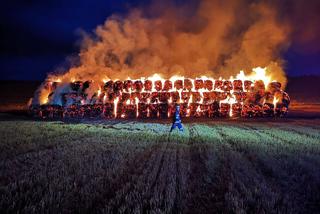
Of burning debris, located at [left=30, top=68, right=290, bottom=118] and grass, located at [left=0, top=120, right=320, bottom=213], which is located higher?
burning debris, located at [left=30, top=68, right=290, bottom=118]

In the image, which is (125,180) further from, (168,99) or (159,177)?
(168,99)

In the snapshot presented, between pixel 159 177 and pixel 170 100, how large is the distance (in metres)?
25.9

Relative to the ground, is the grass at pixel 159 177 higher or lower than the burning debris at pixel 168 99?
lower

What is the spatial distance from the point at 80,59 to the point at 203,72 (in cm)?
1365

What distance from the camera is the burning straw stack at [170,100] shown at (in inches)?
1363

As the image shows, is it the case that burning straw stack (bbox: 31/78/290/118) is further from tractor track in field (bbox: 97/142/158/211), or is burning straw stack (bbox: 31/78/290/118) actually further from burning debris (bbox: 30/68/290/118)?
tractor track in field (bbox: 97/142/158/211)

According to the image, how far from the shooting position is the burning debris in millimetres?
34625

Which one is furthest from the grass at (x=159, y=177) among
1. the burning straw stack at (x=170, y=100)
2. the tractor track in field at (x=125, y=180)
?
the burning straw stack at (x=170, y=100)

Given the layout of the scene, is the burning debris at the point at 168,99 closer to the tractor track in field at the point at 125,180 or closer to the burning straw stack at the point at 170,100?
the burning straw stack at the point at 170,100

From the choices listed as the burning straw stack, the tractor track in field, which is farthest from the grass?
the burning straw stack

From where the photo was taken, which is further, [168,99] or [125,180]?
[168,99]

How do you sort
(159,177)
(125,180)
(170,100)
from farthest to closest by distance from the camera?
1. (170,100)
2. (159,177)
3. (125,180)

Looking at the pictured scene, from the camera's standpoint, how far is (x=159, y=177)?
9203 mm

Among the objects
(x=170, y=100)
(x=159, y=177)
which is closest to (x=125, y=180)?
(x=159, y=177)
